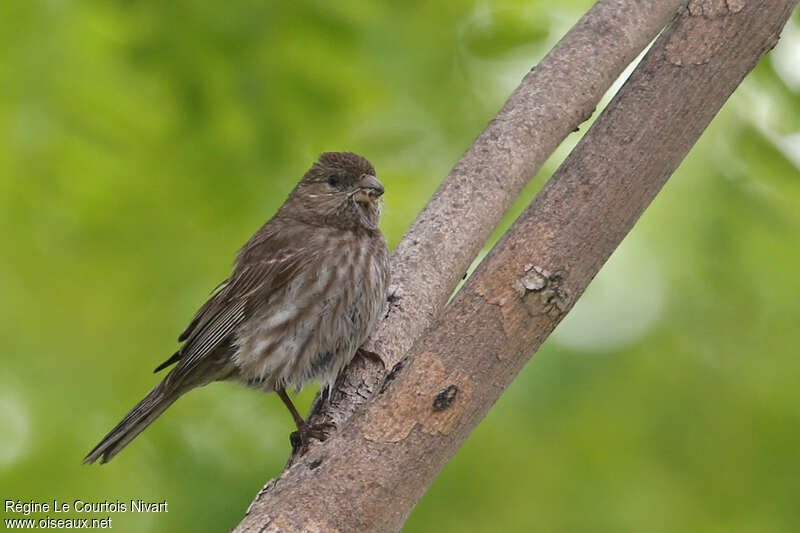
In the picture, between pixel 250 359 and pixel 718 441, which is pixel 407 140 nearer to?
pixel 250 359

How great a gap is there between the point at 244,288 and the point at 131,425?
32.0 inches

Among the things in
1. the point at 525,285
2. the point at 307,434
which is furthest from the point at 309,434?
the point at 525,285

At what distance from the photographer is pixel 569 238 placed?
246 cm

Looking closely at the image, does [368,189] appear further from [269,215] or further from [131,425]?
[131,425]

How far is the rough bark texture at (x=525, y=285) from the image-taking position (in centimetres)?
247

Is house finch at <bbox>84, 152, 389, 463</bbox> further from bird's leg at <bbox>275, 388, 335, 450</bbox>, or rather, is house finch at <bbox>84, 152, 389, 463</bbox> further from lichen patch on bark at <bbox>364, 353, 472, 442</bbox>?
lichen patch on bark at <bbox>364, 353, 472, 442</bbox>

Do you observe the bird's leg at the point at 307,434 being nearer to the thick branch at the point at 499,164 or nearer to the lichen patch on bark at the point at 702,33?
the thick branch at the point at 499,164

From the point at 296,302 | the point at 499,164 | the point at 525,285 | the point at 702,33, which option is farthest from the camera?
the point at 296,302

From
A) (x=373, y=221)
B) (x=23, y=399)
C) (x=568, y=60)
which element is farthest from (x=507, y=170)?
(x=23, y=399)

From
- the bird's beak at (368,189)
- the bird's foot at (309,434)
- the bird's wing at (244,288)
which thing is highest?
the bird's beak at (368,189)

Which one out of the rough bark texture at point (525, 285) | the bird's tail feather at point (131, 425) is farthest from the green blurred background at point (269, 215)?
the rough bark texture at point (525, 285)

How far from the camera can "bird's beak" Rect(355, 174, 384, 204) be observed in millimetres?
4488

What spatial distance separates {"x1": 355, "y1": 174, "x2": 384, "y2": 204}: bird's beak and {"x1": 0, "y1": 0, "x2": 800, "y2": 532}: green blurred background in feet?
0.84

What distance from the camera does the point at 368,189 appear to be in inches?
178
